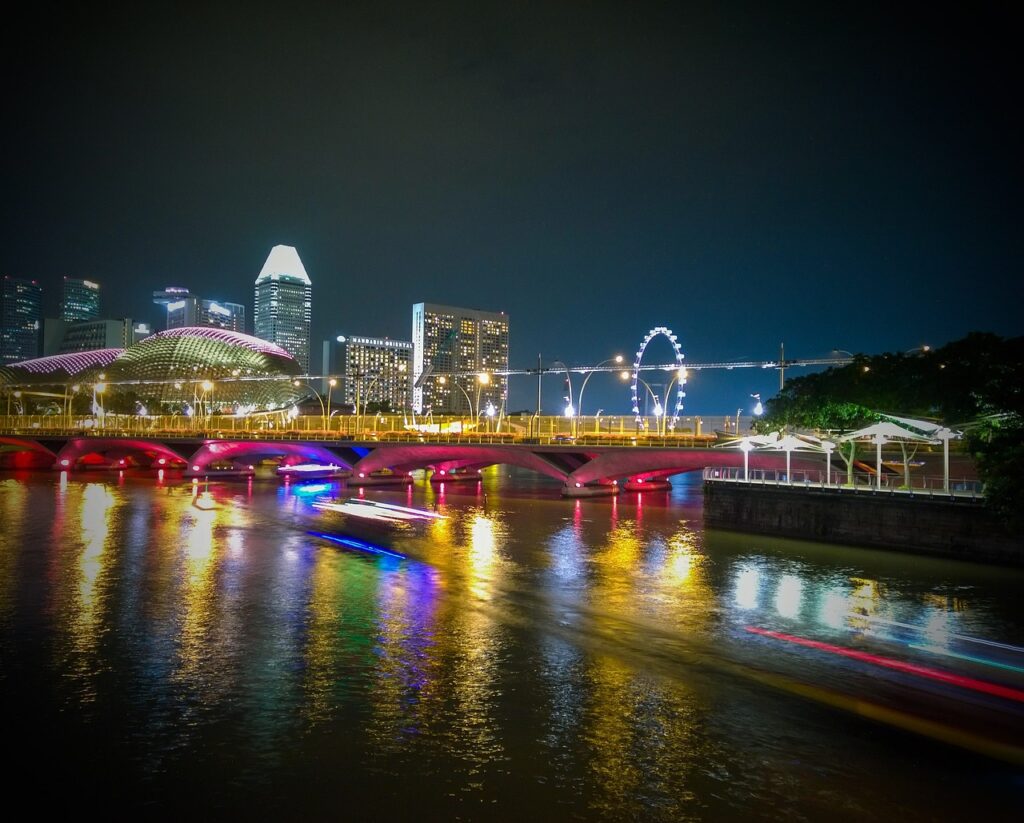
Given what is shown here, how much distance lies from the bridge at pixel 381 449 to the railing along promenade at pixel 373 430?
0.12 meters

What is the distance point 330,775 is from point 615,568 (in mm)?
18223

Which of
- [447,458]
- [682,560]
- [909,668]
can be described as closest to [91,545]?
[682,560]

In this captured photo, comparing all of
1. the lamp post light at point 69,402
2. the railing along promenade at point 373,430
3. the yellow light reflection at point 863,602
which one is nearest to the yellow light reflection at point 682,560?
the yellow light reflection at point 863,602

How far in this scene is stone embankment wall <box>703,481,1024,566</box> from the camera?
2744 cm

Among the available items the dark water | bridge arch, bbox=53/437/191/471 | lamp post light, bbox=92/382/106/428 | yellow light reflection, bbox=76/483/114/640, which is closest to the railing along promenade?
bridge arch, bbox=53/437/191/471

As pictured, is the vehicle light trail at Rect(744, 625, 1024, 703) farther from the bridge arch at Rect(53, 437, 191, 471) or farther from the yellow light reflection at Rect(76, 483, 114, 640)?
the bridge arch at Rect(53, 437, 191, 471)

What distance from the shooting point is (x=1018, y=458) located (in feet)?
79.7

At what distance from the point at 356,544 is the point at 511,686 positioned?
68.0 ft

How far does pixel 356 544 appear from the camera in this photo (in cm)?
3391

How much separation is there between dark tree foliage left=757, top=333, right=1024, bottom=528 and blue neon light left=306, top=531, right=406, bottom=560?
64.7 feet

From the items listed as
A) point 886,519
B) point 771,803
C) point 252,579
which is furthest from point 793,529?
point 771,803

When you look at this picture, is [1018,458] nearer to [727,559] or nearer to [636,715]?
[727,559]

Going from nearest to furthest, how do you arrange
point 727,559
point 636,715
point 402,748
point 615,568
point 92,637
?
point 402,748
point 636,715
point 92,637
point 615,568
point 727,559

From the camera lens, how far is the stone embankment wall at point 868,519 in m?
27.4
